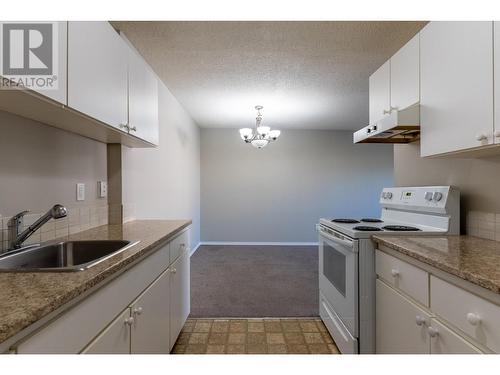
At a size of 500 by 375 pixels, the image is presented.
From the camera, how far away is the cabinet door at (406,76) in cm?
163

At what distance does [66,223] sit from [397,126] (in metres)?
2.06

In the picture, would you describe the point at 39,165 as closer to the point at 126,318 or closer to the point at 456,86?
the point at 126,318

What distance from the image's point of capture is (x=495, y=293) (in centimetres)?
83

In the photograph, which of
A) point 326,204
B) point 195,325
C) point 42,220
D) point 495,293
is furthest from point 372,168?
point 42,220

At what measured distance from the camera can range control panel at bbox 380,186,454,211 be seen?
1661mm

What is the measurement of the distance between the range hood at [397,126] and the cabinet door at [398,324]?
941 mm

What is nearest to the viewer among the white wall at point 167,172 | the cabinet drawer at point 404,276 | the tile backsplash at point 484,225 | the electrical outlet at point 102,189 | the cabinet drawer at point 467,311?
the cabinet drawer at point 467,311

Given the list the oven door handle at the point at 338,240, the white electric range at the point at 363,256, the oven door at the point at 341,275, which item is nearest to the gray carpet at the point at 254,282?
the oven door at the point at 341,275

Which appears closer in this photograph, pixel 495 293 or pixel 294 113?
pixel 495 293

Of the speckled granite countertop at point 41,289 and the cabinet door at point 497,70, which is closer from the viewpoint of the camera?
the speckled granite countertop at point 41,289

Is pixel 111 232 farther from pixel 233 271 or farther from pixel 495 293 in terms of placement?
pixel 233 271

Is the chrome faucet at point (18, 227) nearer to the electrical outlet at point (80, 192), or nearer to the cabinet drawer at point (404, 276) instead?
the electrical outlet at point (80, 192)

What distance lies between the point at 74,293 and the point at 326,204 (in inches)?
203
